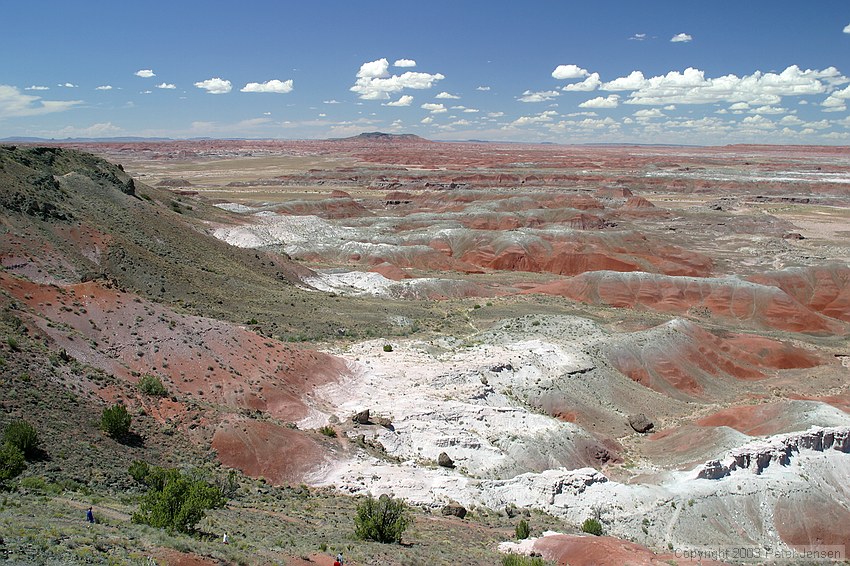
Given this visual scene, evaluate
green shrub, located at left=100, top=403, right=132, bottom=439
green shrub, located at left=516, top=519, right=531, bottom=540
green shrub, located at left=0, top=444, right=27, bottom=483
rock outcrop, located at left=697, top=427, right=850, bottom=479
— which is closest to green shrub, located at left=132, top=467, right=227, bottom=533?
green shrub, located at left=0, top=444, right=27, bottom=483

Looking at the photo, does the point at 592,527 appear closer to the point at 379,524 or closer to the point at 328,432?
the point at 379,524

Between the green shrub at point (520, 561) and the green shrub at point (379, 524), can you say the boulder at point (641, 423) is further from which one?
the green shrub at point (379, 524)

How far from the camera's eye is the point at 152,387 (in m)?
24.0

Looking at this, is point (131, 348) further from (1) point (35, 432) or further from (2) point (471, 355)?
(2) point (471, 355)

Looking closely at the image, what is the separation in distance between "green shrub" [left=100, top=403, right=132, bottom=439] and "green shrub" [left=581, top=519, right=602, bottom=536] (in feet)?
53.7

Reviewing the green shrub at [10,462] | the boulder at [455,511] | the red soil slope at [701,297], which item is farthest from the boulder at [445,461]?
the red soil slope at [701,297]

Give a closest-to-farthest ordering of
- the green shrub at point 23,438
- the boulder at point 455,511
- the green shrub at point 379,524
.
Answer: the green shrub at point 23,438 < the green shrub at point 379,524 < the boulder at point 455,511

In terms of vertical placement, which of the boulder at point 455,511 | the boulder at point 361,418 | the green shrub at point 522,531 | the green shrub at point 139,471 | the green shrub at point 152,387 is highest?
the green shrub at point 152,387

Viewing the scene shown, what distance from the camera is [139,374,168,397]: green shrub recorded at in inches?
936

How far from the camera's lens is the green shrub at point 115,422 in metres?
20.1

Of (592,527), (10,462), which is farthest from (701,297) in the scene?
(10,462)

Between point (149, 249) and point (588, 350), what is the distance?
32.6 metres

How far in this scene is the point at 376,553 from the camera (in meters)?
15.7

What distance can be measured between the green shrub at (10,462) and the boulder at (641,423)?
2780 centimetres
